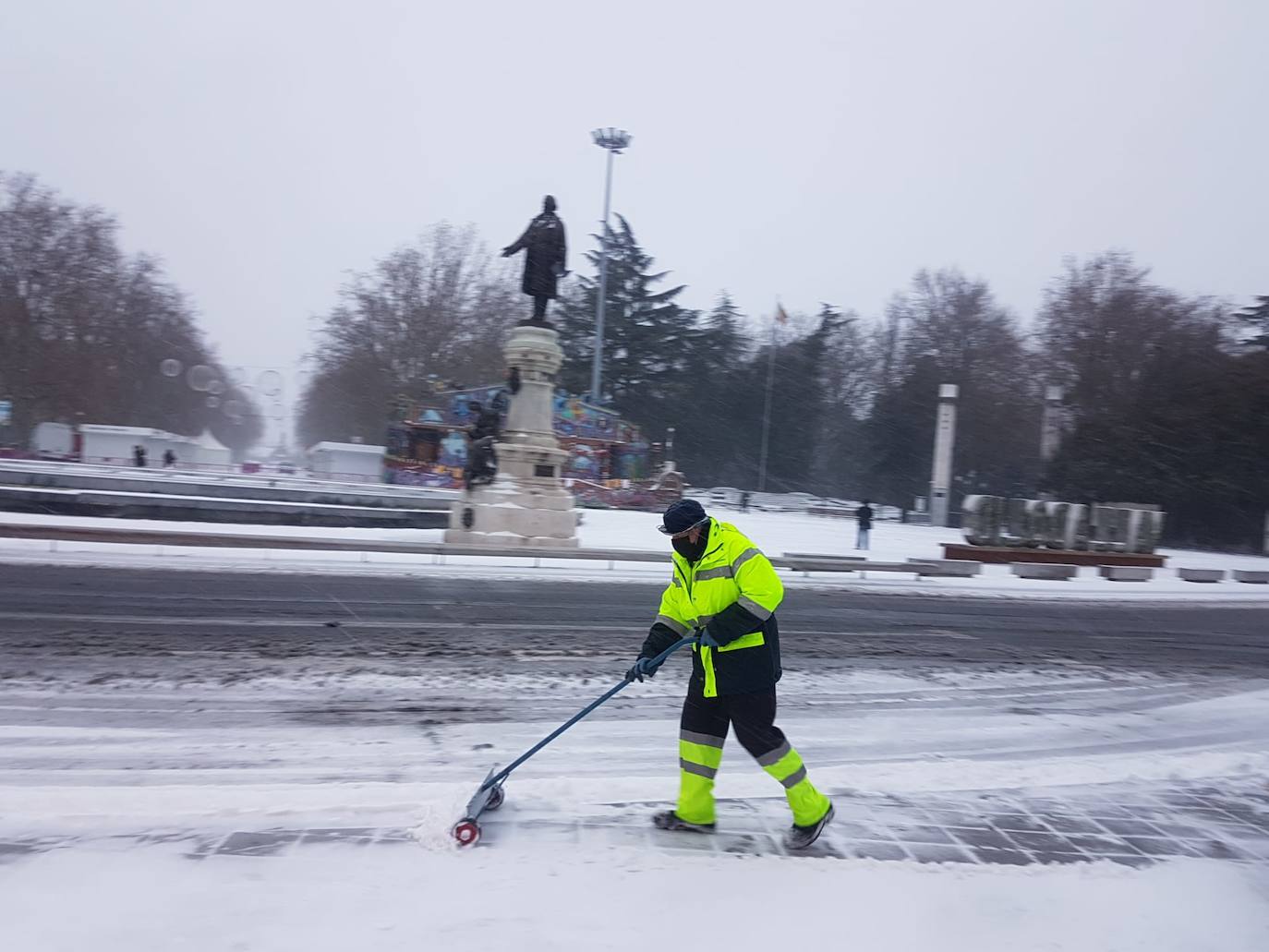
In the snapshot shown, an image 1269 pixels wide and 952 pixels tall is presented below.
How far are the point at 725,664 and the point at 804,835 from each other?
3.15 feet

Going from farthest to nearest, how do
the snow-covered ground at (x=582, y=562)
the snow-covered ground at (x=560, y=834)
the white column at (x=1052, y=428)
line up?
the white column at (x=1052, y=428), the snow-covered ground at (x=582, y=562), the snow-covered ground at (x=560, y=834)

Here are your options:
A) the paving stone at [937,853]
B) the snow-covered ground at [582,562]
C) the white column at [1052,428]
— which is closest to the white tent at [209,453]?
the snow-covered ground at [582,562]

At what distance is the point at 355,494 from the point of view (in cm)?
3041

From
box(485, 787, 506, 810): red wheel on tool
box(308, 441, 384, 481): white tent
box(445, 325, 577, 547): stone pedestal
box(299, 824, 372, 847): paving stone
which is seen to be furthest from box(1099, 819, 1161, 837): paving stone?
box(308, 441, 384, 481): white tent

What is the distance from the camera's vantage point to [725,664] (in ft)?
15.4

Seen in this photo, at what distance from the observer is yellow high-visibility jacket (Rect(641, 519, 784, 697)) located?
461cm

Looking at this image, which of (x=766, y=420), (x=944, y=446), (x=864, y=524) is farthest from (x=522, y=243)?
(x=766, y=420)

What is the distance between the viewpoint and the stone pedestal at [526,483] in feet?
69.5

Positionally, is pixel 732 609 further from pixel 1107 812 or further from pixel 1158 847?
pixel 1107 812

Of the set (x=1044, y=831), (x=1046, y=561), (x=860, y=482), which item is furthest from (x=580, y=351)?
(x=1044, y=831)

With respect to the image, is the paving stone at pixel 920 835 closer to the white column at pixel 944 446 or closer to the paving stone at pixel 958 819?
the paving stone at pixel 958 819

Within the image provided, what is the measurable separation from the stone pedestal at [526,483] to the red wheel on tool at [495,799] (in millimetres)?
16085

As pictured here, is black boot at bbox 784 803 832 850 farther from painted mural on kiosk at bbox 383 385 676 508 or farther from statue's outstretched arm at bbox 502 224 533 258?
painted mural on kiosk at bbox 383 385 676 508

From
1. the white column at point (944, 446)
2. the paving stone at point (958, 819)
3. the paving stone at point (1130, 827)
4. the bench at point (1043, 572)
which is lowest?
the paving stone at point (958, 819)
